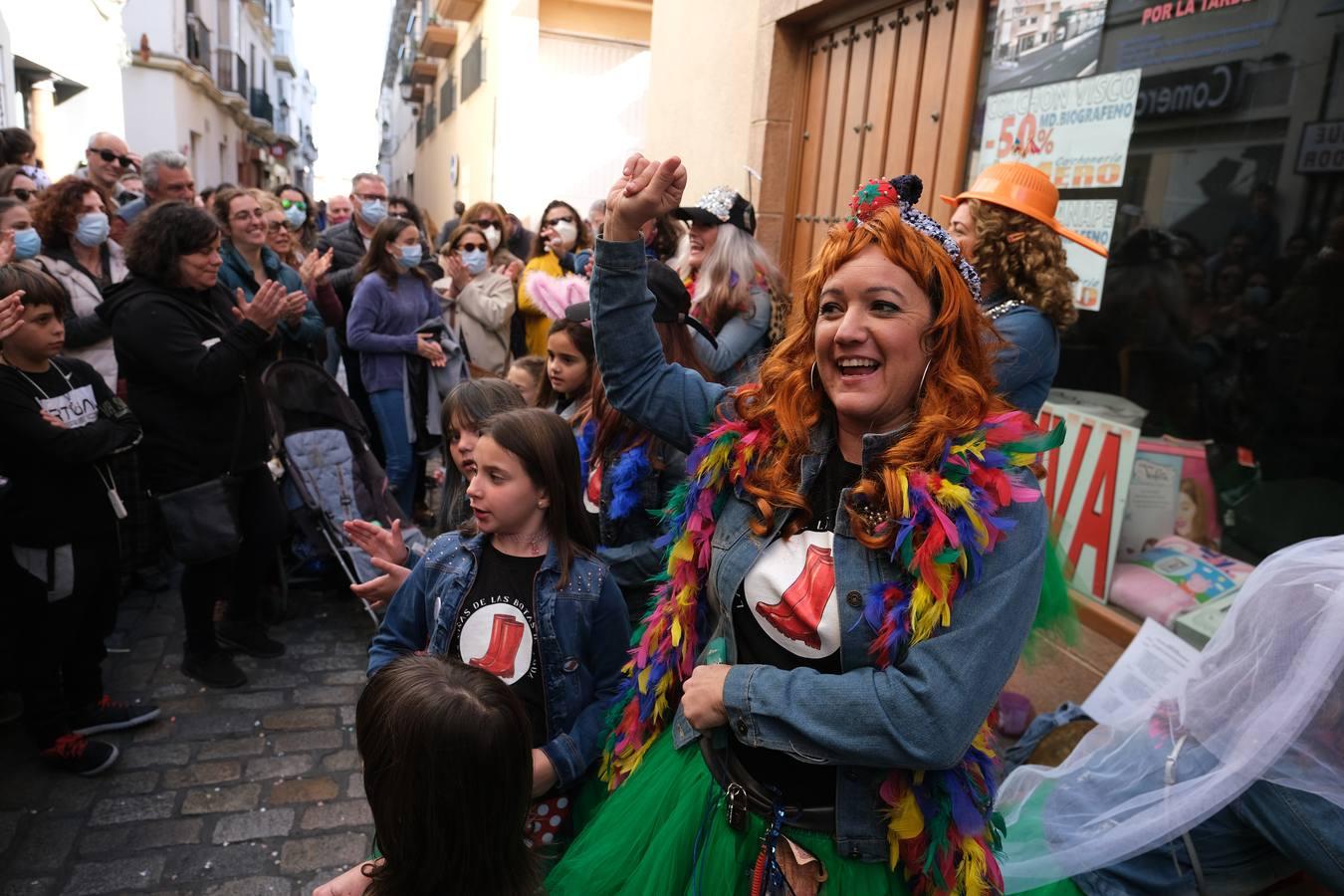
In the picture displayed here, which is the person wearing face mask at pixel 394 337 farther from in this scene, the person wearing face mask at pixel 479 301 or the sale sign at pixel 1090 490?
the sale sign at pixel 1090 490

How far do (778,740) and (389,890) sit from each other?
0.64 meters

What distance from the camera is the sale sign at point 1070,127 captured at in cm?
368

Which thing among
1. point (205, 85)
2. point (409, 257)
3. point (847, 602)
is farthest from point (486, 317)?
point (205, 85)

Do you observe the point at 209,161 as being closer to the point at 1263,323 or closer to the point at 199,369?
the point at 199,369

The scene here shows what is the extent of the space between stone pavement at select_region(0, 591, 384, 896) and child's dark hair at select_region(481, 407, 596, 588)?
1.53 metres

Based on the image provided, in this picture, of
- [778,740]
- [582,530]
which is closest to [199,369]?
[582,530]

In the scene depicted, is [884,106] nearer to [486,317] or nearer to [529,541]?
[486,317]

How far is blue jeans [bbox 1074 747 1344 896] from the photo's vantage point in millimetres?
1885

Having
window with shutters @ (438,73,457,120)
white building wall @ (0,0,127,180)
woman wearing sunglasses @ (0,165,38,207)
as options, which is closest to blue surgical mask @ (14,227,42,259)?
woman wearing sunglasses @ (0,165,38,207)

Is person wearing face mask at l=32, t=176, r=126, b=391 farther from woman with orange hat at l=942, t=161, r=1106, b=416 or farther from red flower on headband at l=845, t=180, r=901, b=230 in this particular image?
red flower on headband at l=845, t=180, r=901, b=230

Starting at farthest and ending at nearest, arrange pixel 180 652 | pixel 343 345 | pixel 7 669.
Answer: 1. pixel 343 345
2. pixel 180 652
3. pixel 7 669

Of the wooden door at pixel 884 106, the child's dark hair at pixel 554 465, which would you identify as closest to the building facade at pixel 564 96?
the wooden door at pixel 884 106

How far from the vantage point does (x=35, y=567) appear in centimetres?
323

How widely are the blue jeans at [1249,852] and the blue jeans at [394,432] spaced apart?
14.2 ft
